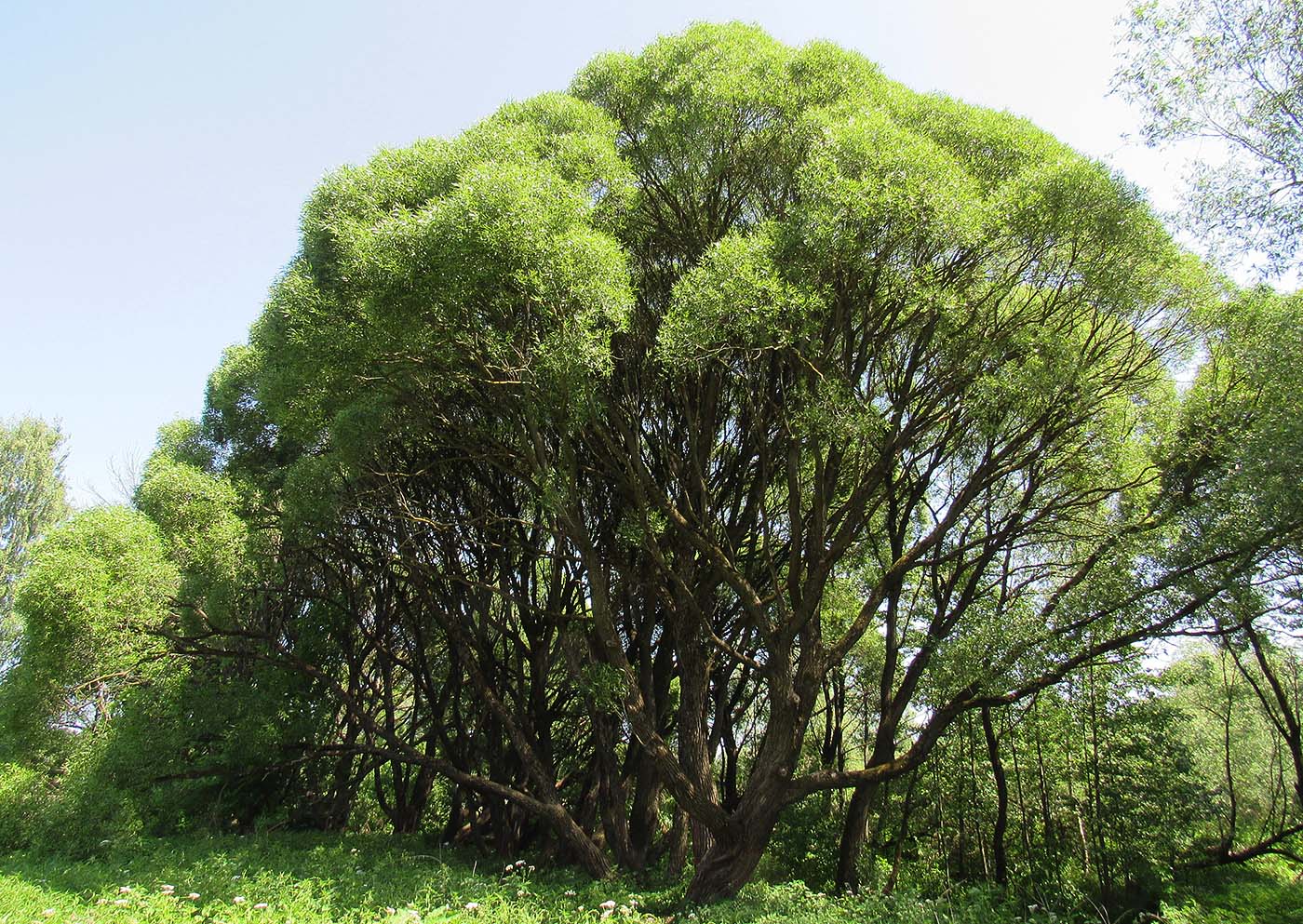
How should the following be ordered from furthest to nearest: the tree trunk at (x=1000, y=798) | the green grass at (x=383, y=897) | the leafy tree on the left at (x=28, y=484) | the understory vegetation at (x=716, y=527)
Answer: the leafy tree on the left at (x=28, y=484) < the tree trunk at (x=1000, y=798) < the understory vegetation at (x=716, y=527) < the green grass at (x=383, y=897)

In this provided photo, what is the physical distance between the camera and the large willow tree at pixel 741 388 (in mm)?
7680

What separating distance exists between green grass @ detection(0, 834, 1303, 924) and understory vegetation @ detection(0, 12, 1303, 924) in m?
Result: 0.11

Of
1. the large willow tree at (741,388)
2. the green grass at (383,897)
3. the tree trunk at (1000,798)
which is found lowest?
the green grass at (383,897)

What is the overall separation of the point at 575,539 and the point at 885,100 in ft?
21.8

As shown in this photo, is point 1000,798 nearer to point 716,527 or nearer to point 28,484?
point 716,527

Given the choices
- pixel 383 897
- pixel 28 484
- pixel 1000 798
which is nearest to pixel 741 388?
pixel 383 897

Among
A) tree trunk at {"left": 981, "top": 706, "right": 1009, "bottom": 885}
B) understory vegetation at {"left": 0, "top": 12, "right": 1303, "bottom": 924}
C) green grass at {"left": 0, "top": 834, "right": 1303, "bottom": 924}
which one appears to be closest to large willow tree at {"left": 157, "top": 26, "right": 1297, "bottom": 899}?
understory vegetation at {"left": 0, "top": 12, "right": 1303, "bottom": 924}

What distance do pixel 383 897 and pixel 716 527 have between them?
5949 millimetres

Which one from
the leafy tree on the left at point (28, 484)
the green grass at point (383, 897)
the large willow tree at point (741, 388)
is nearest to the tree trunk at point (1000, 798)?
the large willow tree at point (741, 388)

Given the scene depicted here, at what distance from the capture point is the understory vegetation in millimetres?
7629

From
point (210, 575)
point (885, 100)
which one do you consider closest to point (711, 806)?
point (210, 575)

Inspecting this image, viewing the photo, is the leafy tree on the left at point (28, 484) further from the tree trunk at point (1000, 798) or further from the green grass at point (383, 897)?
the tree trunk at point (1000, 798)

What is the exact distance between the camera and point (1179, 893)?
10.4 m

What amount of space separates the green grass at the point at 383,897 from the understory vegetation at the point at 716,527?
0.11m
